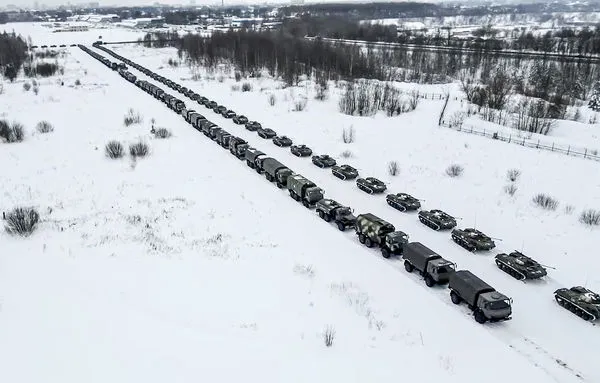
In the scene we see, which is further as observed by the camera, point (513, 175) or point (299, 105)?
point (299, 105)

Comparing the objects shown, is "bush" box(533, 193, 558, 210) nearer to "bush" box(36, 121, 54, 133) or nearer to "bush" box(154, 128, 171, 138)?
"bush" box(154, 128, 171, 138)

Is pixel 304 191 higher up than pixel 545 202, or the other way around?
pixel 304 191

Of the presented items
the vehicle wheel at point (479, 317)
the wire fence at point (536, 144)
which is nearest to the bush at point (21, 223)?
the vehicle wheel at point (479, 317)

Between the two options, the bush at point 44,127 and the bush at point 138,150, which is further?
the bush at point 44,127

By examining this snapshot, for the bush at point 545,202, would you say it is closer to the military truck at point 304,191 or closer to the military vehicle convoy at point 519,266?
the military vehicle convoy at point 519,266

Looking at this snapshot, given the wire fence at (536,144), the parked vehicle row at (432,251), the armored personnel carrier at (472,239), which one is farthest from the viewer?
the wire fence at (536,144)

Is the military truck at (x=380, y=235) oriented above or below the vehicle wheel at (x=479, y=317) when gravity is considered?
above

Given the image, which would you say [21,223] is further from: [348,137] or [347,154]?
[348,137]

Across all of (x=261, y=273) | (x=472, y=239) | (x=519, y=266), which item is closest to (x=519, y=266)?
(x=519, y=266)
